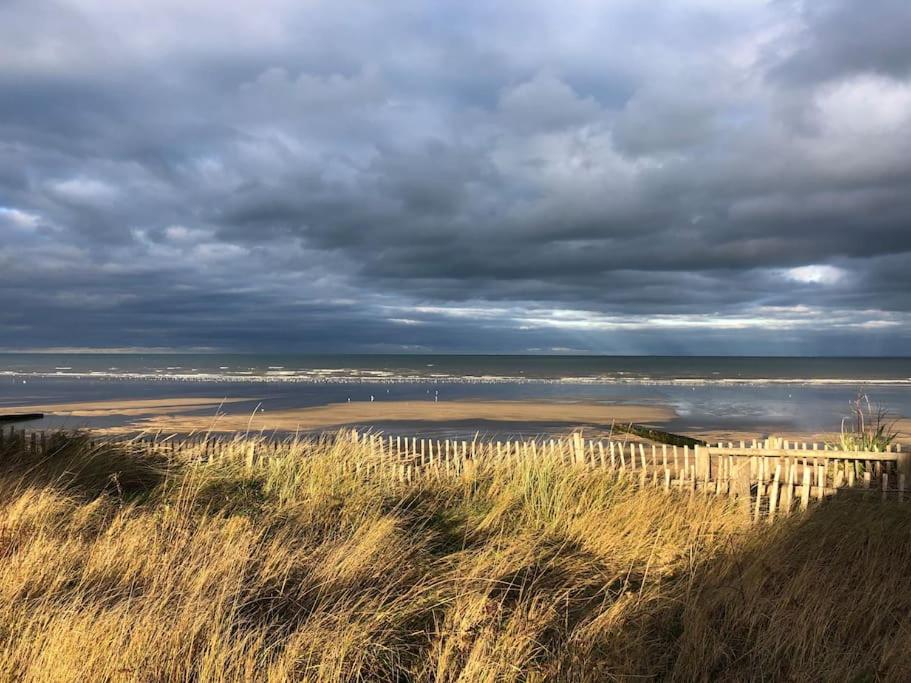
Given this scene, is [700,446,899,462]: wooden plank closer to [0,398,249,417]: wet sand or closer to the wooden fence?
the wooden fence

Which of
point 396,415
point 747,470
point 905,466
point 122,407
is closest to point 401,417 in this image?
point 396,415

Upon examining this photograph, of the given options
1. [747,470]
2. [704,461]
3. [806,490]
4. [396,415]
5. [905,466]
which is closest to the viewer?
[806,490]

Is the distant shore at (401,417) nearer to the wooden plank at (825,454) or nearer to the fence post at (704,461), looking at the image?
the wooden plank at (825,454)

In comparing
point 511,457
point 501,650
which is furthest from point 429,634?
point 511,457

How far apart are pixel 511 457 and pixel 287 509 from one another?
3.45 metres

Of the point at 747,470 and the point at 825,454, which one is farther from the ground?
the point at 825,454

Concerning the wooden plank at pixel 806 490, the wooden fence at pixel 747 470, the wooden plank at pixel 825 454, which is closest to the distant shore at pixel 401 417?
the wooden fence at pixel 747 470

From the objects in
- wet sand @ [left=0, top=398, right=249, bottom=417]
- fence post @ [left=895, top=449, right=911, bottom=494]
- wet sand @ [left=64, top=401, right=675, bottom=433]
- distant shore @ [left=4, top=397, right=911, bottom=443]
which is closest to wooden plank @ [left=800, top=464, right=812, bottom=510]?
fence post @ [left=895, top=449, right=911, bottom=494]

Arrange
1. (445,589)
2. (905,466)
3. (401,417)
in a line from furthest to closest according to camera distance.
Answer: (401,417) → (905,466) → (445,589)

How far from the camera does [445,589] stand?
14.8 feet

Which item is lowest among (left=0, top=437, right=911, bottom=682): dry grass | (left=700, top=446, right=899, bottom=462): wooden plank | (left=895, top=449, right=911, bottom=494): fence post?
(left=0, top=437, right=911, bottom=682): dry grass

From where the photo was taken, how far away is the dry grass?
356 cm

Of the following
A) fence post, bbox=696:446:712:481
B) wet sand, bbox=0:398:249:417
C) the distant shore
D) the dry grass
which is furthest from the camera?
wet sand, bbox=0:398:249:417

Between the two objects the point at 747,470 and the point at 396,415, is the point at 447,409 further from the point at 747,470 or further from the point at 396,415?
the point at 747,470
